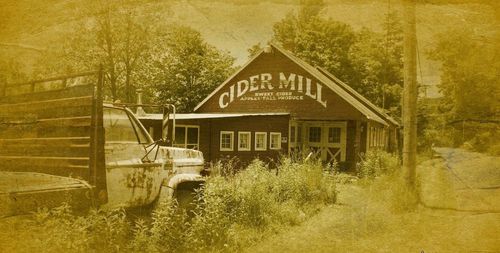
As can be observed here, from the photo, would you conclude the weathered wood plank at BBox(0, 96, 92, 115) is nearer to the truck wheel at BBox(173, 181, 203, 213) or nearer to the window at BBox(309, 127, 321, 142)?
the truck wheel at BBox(173, 181, 203, 213)

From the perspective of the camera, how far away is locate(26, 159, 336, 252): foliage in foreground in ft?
13.9

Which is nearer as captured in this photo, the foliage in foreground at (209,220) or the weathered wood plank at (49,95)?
the weathered wood plank at (49,95)

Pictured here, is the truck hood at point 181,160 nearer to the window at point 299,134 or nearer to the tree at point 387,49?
the tree at point 387,49

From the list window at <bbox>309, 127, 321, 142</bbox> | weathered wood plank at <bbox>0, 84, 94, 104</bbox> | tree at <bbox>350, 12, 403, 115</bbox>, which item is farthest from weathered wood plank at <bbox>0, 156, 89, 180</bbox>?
window at <bbox>309, 127, 321, 142</bbox>

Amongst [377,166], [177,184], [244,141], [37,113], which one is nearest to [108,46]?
[37,113]

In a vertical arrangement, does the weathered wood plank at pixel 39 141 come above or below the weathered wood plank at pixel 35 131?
below

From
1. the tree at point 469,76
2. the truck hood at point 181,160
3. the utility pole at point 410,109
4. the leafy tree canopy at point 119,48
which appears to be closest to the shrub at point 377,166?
the utility pole at point 410,109

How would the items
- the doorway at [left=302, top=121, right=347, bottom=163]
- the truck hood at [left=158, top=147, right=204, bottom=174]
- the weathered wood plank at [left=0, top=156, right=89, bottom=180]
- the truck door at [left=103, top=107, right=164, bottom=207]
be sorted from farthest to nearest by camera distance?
the doorway at [left=302, top=121, right=347, bottom=163]
the truck hood at [left=158, top=147, right=204, bottom=174]
the truck door at [left=103, top=107, right=164, bottom=207]
the weathered wood plank at [left=0, top=156, right=89, bottom=180]

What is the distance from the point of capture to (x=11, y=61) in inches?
181

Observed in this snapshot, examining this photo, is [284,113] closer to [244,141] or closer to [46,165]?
[244,141]

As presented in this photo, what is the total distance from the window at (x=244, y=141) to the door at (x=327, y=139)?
222 inches

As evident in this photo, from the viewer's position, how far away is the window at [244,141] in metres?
15.5

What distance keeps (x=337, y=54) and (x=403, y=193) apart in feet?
38.3

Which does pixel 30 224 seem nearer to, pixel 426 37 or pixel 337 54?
pixel 426 37
